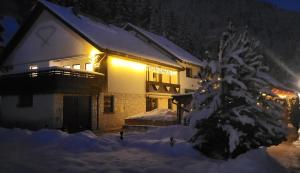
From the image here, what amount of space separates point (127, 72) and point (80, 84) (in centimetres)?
530

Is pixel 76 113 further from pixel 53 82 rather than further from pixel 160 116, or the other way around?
pixel 160 116

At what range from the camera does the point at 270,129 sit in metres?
11.9

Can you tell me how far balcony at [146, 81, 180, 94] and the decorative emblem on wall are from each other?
29.9ft

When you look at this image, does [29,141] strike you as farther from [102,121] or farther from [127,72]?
[127,72]

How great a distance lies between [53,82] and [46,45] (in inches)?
296

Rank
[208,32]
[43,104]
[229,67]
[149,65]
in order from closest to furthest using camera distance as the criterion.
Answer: [229,67] → [43,104] → [149,65] → [208,32]

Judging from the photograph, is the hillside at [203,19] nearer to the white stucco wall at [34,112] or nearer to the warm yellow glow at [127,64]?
the warm yellow glow at [127,64]

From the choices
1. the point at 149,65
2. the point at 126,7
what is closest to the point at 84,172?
the point at 149,65

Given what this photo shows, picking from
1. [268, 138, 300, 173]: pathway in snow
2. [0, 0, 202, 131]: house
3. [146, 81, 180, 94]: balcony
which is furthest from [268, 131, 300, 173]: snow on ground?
[146, 81, 180, 94]: balcony

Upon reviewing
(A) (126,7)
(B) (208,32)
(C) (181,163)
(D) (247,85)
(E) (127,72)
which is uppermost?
(B) (208,32)

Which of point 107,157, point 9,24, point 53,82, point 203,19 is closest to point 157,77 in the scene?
point 53,82

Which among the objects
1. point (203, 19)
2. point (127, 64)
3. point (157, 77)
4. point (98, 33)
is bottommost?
point (157, 77)

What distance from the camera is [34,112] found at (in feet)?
69.5

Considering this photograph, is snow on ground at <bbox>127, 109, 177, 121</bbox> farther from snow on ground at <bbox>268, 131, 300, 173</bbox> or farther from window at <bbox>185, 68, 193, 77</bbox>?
window at <bbox>185, 68, 193, 77</bbox>
